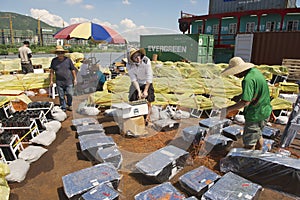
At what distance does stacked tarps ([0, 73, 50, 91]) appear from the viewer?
6.22 metres

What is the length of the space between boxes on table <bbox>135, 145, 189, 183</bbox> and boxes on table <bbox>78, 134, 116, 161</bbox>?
0.72 metres

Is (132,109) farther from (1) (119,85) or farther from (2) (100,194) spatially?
(1) (119,85)

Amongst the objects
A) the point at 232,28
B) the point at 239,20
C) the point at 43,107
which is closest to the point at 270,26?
the point at 239,20

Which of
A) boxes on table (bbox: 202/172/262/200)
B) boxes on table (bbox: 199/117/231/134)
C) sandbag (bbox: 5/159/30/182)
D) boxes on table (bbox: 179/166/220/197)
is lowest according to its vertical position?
sandbag (bbox: 5/159/30/182)

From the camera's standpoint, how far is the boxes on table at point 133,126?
12.6ft

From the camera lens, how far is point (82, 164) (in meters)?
3.13

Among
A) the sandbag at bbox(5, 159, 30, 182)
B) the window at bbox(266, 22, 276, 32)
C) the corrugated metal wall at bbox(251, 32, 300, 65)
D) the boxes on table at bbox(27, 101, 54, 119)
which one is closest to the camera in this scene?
the sandbag at bbox(5, 159, 30, 182)

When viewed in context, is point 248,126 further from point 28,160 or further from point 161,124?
point 28,160

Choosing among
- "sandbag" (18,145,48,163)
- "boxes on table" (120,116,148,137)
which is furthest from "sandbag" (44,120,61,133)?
"boxes on table" (120,116,148,137)

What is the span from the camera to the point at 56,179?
2.80 m

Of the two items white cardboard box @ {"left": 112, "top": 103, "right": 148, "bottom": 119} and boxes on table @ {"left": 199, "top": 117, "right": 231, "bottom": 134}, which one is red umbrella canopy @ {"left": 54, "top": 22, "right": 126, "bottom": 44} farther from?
boxes on table @ {"left": 199, "top": 117, "right": 231, "bottom": 134}

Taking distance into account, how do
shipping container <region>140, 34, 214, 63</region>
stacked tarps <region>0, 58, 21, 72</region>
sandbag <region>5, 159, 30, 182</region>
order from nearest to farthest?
sandbag <region>5, 159, 30, 182</region>
stacked tarps <region>0, 58, 21, 72</region>
shipping container <region>140, 34, 214, 63</region>

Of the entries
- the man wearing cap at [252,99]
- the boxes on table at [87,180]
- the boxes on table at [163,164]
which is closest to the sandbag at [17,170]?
the boxes on table at [87,180]

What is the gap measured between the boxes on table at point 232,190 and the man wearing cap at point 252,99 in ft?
2.46
